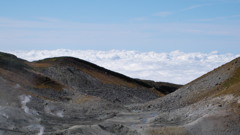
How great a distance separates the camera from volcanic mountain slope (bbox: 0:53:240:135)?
4322cm

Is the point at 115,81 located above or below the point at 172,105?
above

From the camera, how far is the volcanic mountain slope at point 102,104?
43.2m

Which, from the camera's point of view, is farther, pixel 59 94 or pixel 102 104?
pixel 59 94

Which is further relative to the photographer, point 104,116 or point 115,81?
point 115,81

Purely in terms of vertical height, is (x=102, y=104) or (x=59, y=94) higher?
(x=59, y=94)

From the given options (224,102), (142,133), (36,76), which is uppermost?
(36,76)

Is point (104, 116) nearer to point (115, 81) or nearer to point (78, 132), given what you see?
point (78, 132)

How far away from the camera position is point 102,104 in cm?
6869

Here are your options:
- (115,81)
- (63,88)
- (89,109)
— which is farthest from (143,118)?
(115,81)

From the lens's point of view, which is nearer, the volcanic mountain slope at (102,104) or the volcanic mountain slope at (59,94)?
the volcanic mountain slope at (102,104)

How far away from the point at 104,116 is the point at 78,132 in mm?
19418

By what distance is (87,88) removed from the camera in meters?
87.4

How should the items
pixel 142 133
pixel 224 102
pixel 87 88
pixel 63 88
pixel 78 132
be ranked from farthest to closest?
1. pixel 87 88
2. pixel 63 88
3. pixel 224 102
4. pixel 142 133
5. pixel 78 132

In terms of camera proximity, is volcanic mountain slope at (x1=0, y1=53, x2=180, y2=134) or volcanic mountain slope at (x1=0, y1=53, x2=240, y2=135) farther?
volcanic mountain slope at (x1=0, y1=53, x2=180, y2=134)
